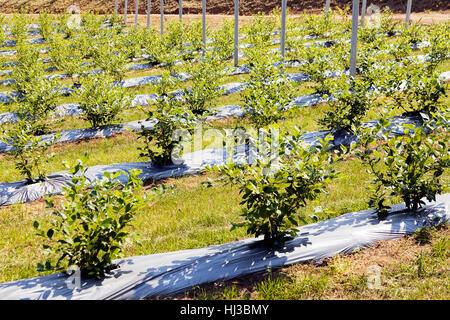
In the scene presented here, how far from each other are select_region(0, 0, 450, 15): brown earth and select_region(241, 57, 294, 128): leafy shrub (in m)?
25.0

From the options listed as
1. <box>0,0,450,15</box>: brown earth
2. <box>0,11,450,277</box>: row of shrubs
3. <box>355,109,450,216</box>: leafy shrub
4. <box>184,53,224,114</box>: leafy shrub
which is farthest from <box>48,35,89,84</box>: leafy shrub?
<box>0,0,450,15</box>: brown earth

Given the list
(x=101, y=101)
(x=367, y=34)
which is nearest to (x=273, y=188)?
(x=101, y=101)

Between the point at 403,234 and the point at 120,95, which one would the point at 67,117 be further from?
the point at 403,234

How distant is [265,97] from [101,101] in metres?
4.36

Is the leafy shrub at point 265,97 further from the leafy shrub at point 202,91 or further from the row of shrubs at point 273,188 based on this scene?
the row of shrubs at point 273,188

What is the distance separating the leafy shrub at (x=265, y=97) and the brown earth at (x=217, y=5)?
82.0ft

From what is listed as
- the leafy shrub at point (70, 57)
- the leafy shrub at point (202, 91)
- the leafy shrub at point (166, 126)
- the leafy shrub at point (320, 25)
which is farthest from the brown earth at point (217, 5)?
the leafy shrub at point (166, 126)

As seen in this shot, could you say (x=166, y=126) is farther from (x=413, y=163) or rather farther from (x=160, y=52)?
(x=160, y=52)

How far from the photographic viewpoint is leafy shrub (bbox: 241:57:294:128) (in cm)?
639

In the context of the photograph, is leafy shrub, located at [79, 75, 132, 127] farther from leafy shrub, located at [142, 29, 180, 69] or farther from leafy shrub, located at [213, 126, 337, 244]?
leafy shrub, located at [213, 126, 337, 244]

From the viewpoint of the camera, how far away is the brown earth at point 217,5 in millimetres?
29094

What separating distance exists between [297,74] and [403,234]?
30.2ft
